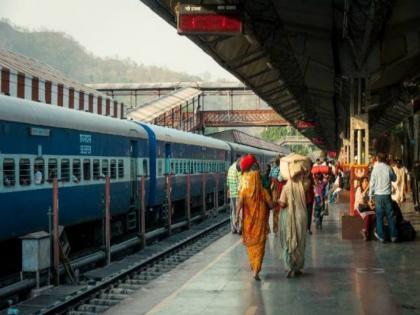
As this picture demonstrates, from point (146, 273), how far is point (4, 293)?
3764mm

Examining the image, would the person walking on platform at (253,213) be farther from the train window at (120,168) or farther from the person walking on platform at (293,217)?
the train window at (120,168)

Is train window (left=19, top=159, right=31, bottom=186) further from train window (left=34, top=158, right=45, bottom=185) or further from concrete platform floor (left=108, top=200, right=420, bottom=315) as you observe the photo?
concrete platform floor (left=108, top=200, right=420, bottom=315)

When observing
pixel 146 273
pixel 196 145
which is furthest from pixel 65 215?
pixel 196 145

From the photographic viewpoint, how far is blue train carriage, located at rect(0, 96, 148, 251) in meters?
11.1

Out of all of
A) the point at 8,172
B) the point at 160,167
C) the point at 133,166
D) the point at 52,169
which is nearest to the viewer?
the point at 8,172

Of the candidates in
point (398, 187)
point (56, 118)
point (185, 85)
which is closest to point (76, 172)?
point (56, 118)

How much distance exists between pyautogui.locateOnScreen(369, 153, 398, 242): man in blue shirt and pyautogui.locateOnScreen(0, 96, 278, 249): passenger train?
5763 millimetres

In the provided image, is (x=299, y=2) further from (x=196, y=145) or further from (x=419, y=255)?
(x=196, y=145)

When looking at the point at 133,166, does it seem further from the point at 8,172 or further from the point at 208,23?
the point at 8,172

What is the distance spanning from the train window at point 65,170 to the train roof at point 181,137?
7.20 m

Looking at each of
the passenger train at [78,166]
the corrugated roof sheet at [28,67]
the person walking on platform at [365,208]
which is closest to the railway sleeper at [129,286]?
the passenger train at [78,166]

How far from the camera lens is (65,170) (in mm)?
13375

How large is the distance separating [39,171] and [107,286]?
240 centimetres

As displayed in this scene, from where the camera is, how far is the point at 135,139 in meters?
18.5
